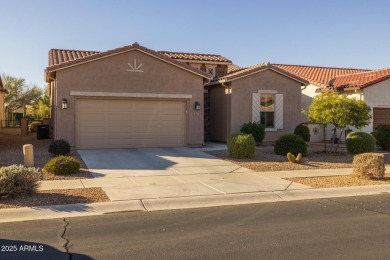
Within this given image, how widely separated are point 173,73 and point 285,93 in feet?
20.2

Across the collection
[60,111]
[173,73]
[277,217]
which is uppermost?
[173,73]

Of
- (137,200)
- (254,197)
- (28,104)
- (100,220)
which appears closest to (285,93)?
(254,197)

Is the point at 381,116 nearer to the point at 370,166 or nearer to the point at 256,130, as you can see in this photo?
the point at 256,130

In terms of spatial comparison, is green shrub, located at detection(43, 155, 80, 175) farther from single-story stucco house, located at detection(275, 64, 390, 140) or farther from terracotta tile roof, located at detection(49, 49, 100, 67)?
single-story stucco house, located at detection(275, 64, 390, 140)

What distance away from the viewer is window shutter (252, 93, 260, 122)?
2016 centimetres

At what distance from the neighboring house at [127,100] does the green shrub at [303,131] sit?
212 inches

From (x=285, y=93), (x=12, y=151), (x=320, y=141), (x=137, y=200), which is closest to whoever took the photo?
(x=137, y=200)

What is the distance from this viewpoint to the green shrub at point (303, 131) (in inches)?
818

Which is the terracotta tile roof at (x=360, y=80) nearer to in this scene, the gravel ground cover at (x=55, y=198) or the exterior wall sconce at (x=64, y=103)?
the exterior wall sconce at (x=64, y=103)

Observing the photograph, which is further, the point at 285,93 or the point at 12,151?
the point at 285,93

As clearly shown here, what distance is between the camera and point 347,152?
17.3 m

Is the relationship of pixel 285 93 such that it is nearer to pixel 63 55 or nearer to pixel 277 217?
pixel 63 55

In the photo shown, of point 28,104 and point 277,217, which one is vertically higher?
point 28,104

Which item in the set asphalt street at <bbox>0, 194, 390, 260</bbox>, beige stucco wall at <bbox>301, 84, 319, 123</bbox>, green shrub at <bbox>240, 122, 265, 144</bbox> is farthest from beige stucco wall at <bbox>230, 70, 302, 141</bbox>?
asphalt street at <bbox>0, 194, 390, 260</bbox>
